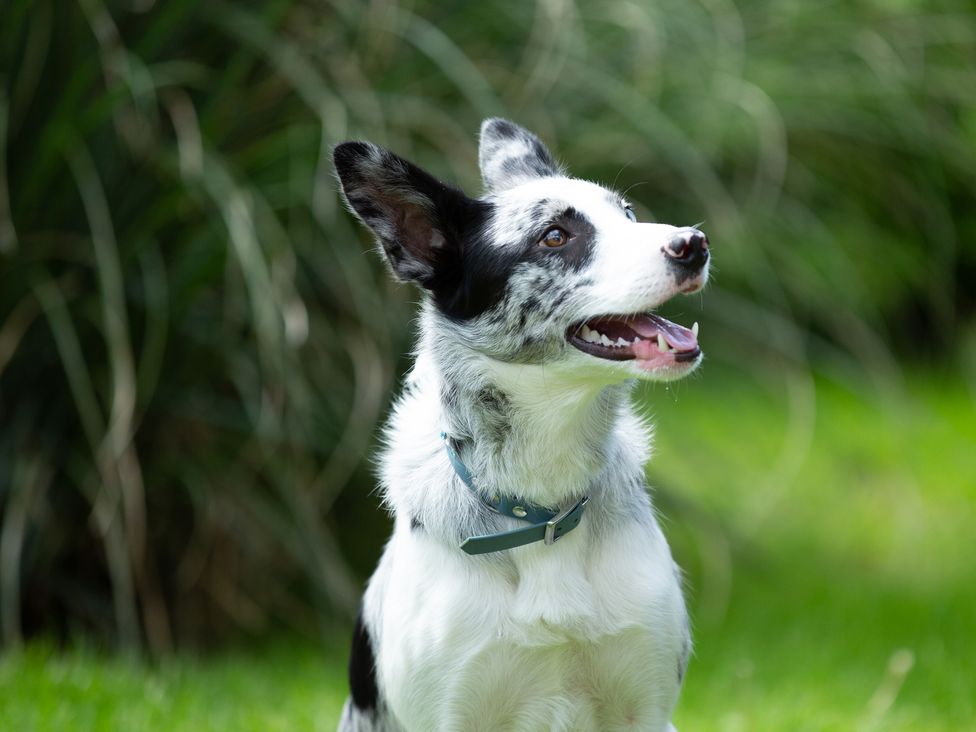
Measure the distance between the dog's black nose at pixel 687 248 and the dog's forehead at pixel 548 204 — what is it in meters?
0.25

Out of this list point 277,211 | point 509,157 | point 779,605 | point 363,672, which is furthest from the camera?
point 779,605

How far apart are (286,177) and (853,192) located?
2.69 metres

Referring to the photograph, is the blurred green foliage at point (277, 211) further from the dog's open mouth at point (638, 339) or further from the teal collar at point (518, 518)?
the dog's open mouth at point (638, 339)

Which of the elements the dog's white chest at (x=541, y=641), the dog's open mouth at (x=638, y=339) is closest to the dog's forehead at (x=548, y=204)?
the dog's open mouth at (x=638, y=339)

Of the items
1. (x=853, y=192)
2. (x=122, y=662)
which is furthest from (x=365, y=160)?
(x=853, y=192)

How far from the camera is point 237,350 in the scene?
4.49m

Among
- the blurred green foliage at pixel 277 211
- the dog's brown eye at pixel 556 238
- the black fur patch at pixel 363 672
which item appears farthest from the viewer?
the blurred green foliage at pixel 277 211

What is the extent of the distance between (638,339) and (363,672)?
39.5 inches

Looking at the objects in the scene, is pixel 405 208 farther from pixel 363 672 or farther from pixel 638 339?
pixel 363 672

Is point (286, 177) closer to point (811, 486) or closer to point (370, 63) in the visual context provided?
point (370, 63)

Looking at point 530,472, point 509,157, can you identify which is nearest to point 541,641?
point 530,472

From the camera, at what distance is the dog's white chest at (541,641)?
8.29ft

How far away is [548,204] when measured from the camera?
270 cm

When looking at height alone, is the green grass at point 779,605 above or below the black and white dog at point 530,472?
below
